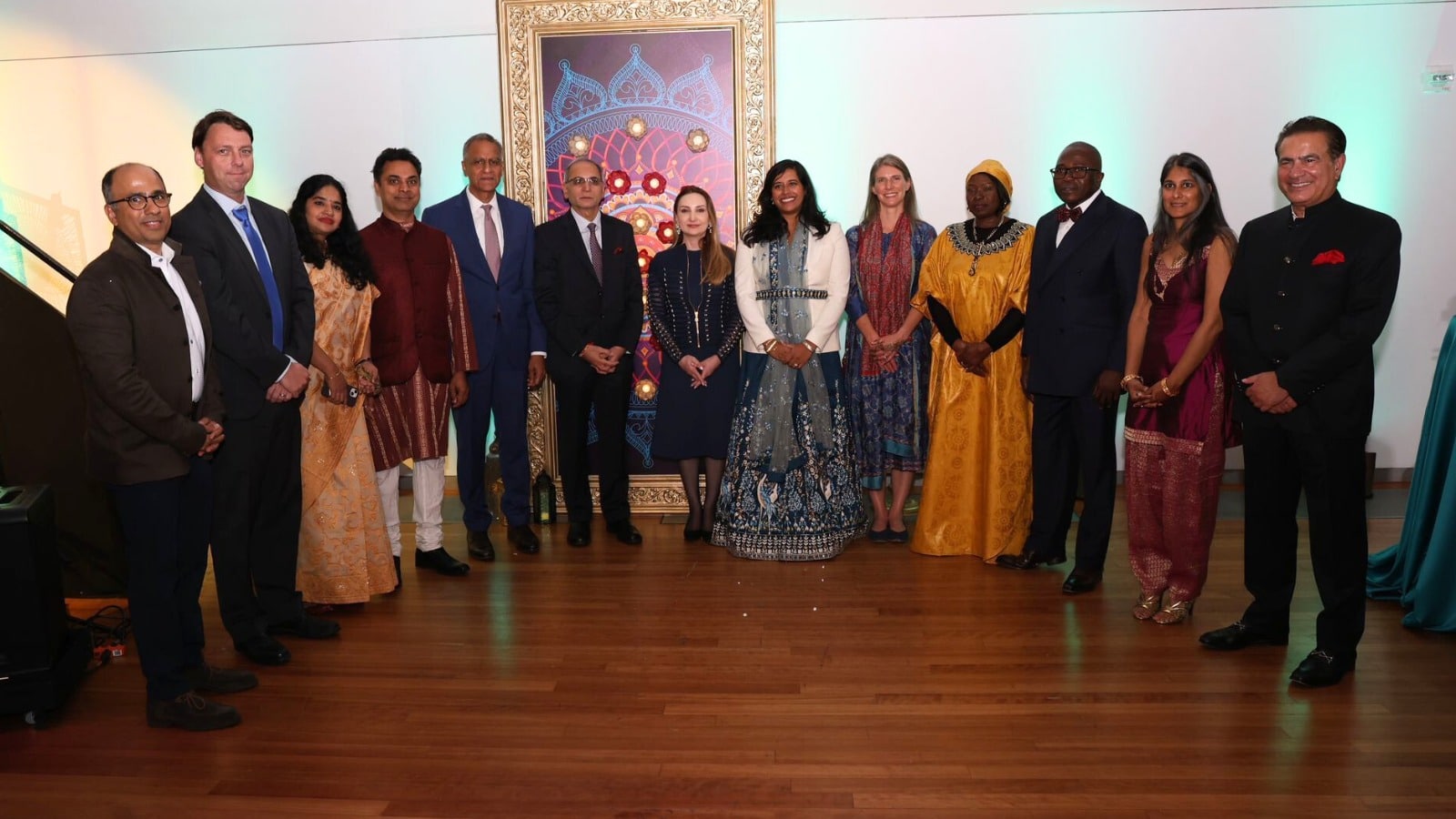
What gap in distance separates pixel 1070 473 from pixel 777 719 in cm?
199

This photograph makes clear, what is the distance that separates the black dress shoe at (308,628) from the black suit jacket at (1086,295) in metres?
2.84

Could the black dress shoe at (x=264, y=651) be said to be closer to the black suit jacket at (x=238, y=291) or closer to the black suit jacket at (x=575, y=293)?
the black suit jacket at (x=238, y=291)

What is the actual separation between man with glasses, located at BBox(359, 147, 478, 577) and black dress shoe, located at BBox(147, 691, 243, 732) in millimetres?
1275

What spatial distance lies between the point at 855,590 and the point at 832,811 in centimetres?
176

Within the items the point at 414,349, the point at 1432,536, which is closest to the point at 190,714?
the point at 414,349

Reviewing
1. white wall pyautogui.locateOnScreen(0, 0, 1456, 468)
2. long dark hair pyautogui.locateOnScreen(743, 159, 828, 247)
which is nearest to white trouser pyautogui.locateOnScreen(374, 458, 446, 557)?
long dark hair pyautogui.locateOnScreen(743, 159, 828, 247)

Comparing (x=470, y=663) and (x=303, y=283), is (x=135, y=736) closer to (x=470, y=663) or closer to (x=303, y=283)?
(x=470, y=663)

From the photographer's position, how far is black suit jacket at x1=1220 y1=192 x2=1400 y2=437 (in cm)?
315

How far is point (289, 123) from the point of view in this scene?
604 cm

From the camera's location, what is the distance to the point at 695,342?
16.4ft

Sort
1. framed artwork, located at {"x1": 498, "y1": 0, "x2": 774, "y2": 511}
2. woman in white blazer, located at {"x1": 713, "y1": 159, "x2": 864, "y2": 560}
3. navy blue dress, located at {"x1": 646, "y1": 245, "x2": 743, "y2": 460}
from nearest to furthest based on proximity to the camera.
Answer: woman in white blazer, located at {"x1": 713, "y1": 159, "x2": 864, "y2": 560} < navy blue dress, located at {"x1": 646, "y1": 245, "x2": 743, "y2": 460} < framed artwork, located at {"x1": 498, "y1": 0, "x2": 774, "y2": 511}

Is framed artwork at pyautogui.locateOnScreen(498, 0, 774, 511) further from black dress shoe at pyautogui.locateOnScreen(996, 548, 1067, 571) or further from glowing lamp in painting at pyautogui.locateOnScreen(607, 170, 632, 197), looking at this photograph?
black dress shoe at pyautogui.locateOnScreen(996, 548, 1067, 571)

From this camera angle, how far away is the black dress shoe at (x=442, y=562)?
182 inches

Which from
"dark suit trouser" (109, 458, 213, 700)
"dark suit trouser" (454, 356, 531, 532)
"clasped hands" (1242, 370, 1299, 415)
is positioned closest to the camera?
"dark suit trouser" (109, 458, 213, 700)
